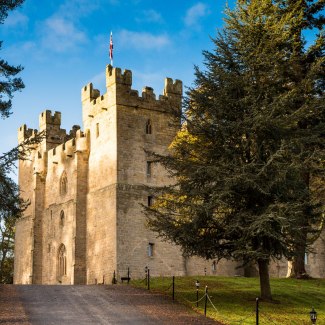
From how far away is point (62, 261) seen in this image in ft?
156

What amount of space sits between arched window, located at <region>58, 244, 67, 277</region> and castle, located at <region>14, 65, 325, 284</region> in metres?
0.07

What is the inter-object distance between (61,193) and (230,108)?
25.8 metres

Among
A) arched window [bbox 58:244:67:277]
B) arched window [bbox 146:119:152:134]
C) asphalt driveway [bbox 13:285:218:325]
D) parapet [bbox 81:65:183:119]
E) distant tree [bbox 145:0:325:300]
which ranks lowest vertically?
asphalt driveway [bbox 13:285:218:325]

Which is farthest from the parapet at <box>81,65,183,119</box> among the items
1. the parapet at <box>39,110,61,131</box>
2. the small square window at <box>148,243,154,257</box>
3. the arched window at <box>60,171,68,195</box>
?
the parapet at <box>39,110,61,131</box>

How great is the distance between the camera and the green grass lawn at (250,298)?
22.4m

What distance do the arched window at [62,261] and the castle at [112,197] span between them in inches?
2.7

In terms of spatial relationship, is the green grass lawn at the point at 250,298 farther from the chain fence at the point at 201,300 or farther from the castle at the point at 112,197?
the castle at the point at 112,197

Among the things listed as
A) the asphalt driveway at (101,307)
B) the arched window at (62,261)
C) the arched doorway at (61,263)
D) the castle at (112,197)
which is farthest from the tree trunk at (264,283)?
the arched window at (62,261)

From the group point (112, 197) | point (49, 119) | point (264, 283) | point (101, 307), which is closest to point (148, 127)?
point (112, 197)

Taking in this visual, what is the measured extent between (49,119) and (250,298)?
110 ft

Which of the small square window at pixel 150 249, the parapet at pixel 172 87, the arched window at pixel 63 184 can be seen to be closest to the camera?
the small square window at pixel 150 249

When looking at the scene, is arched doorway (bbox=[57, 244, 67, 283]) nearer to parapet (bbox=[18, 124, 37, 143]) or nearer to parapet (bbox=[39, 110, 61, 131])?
parapet (bbox=[39, 110, 61, 131])

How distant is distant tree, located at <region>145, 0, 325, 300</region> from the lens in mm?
24203

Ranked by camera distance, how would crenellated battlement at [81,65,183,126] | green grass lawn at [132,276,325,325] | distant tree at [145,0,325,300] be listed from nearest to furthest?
green grass lawn at [132,276,325,325], distant tree at [145,0,325,300], crenellated battlement at [81,65,183,126]
